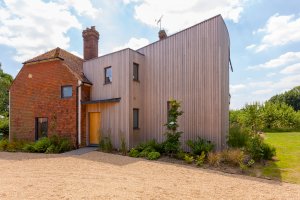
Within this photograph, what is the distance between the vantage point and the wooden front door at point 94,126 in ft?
49.5

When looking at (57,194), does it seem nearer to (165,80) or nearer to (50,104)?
(165,80)

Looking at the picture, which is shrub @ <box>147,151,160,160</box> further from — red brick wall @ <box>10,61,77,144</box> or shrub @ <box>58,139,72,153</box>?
red brick wall @ <box>10,61,77,144</box>

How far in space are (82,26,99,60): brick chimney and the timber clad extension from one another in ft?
6.92

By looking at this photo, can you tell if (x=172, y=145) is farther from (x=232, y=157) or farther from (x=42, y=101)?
(x=42, y=101)

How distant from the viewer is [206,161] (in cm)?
1060

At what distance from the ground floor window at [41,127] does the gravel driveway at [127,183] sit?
20.5ft

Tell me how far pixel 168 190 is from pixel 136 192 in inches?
36.2

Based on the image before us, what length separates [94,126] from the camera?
50.1ft

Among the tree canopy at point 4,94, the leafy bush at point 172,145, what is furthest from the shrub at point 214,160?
the tree canopy at point 4,94

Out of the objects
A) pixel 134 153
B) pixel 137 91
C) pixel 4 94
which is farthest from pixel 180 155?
pixel 4 94

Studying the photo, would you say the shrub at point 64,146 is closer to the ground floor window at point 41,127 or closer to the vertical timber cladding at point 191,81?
the ground floor window at point 41,127

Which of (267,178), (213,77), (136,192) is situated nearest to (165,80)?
(213,77)

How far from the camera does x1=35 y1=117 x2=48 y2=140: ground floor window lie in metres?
16.1

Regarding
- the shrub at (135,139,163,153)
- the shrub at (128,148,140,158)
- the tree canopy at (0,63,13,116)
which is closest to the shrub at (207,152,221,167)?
the shrub at (135,139,163,153)
